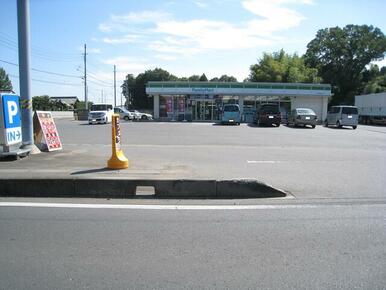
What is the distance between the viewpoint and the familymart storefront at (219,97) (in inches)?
1743

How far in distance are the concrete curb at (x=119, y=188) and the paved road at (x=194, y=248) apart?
1.07 meters

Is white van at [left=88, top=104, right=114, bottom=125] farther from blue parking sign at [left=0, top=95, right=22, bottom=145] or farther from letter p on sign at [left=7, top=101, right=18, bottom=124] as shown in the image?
letter p on sign at [left=7, top=101, right=18, bottom=124]

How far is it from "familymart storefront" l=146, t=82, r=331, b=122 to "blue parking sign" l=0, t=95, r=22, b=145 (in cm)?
3300

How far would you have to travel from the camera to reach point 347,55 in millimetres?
79312

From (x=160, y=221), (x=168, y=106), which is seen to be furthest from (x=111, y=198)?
(x=168, y=106)

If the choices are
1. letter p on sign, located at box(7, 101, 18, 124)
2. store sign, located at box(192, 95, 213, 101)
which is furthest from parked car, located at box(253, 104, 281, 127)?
letter p on sign, located at box(7, 101, 18, 124)

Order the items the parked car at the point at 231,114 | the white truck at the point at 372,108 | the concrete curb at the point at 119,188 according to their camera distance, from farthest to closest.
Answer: the white truck at the point at 372,108 < the parked car at the point at 231,114 < the concrete curb at the point at 119,188

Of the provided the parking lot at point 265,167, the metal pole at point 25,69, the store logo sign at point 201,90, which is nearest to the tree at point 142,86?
the store logo sign at point 201,90

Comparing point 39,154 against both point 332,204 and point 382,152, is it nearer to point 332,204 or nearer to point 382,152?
point 332,204

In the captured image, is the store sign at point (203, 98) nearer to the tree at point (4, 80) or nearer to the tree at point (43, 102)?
the tree at point (43, 102)

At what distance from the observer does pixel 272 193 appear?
7.89 metres

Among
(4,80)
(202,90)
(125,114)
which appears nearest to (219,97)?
(202,90)

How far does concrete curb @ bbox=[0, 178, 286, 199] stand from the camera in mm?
7973

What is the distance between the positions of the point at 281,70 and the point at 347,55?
20859mm
